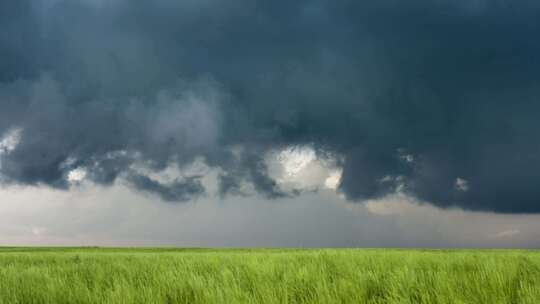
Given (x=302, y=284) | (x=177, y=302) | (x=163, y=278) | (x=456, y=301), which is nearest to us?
(x=456, y=301)

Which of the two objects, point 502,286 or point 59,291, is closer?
point 502,286

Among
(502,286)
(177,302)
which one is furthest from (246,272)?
(502,286)

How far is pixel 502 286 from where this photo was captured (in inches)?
185

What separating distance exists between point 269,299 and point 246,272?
2.73 metres

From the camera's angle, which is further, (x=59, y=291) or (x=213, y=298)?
(x=59, y=291)

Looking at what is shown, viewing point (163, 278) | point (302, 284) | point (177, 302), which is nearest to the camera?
point (177, 302)

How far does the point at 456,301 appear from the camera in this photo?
12.3ft

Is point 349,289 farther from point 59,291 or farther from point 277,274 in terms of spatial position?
point 59,291

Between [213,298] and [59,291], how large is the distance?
2.29 metres

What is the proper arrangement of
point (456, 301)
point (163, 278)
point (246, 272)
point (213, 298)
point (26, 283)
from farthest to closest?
point (246, 272)
point (26, 283)
point (163, 278)
point (213, 298)
point (456, 301)

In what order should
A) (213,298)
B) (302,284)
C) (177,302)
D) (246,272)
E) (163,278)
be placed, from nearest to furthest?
(213,298) → (177,302) → (302,284) → (163,278) → (246,272)

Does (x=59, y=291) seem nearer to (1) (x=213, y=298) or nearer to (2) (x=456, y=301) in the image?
(1) (x=213, y=298)

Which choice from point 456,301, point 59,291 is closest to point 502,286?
point 456,301

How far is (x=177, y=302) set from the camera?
4578 millimetres
